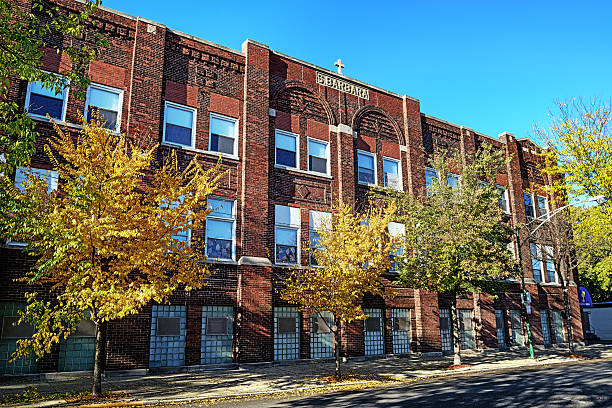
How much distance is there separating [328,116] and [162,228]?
13.4m

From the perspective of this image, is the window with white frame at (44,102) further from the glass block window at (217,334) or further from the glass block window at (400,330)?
the glass block window at (400,330)

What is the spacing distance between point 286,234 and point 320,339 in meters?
5.07

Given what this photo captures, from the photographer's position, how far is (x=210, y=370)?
1762 cm

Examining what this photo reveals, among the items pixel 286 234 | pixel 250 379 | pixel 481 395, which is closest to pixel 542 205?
pixel 286 234

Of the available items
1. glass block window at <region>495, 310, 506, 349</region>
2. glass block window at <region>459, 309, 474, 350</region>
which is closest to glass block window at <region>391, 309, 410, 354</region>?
glass block window at <region>459, 309, 474, 350</region>

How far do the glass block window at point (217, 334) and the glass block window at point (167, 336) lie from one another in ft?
2.91

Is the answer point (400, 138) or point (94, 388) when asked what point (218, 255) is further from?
point (400, 138)

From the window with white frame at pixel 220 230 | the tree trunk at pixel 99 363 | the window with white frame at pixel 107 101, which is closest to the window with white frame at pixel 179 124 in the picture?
the window with white frame at pixel 107 101

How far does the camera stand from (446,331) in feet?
84.1

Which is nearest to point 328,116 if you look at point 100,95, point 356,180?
point 356,180

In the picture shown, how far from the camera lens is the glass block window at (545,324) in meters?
31.4

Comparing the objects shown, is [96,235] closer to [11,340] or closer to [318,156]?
[11,340]

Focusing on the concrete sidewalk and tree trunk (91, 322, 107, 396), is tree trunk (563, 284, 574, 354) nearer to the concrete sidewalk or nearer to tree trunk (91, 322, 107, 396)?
the concrete sidewalk

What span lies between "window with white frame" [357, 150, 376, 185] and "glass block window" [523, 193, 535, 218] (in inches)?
562
